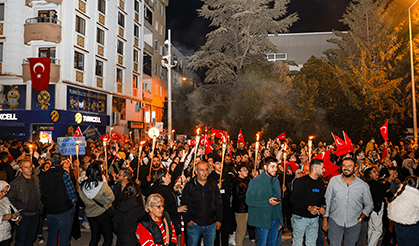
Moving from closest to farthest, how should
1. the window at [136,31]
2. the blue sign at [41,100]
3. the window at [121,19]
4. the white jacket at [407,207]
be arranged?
the white jacket at [407,207] → the blue sign at [41,100] → the window at [121,19] → the window at [136,31]

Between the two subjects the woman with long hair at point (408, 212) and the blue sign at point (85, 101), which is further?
the blue sign at point (85, 101)

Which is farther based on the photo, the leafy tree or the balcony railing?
the leafy tree

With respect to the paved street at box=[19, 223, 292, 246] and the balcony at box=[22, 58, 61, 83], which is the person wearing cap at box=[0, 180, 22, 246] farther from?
the balcony at box=[22, 58, 61, 83]

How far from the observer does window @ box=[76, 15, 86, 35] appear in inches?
1021

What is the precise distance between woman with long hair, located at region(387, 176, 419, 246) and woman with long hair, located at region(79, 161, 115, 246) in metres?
4.84

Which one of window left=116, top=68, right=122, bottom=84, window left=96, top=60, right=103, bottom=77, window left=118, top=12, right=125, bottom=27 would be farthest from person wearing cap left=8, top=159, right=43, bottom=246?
window left=118, top=12, right=125, bottom=27

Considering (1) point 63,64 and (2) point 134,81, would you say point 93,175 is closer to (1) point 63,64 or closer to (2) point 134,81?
(1) point 63,64

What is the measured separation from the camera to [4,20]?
23.8m

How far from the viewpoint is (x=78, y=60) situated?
26203mm

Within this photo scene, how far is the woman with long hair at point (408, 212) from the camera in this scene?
5.39 m

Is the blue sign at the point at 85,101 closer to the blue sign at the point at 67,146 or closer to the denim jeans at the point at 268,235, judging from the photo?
the blue sign at the point at 67,146

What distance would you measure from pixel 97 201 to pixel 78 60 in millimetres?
22674

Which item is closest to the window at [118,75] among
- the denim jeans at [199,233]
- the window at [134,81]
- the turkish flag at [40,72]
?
the window at [134,81]

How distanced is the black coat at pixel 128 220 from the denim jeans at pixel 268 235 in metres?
2.21
